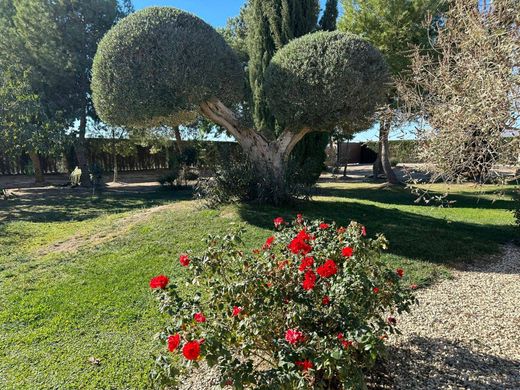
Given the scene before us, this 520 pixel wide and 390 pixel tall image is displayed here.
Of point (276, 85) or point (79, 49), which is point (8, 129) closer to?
point (79, 49)

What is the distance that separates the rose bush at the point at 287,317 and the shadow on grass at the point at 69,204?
25.9 ft

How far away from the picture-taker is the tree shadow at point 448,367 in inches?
96.7

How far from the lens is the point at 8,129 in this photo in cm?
1037

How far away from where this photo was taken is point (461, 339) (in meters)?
3.08

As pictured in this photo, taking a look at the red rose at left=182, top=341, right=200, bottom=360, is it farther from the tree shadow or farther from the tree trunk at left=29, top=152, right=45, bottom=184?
the tree trunk at left=29, top=152, right=45, bottom=184

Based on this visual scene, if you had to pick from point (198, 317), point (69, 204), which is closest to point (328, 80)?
point (198, 317)

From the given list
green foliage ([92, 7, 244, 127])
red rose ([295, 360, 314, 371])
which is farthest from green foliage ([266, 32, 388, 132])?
red rose ([295, 360, 314, 371])

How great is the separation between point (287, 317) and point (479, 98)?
268cm

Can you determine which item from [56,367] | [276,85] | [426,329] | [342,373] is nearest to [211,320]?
[342,373]

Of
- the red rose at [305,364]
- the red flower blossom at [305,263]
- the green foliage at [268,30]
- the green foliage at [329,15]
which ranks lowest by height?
the red rose at [305,364]

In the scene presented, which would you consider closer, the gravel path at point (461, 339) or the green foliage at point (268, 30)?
the gravel path at point (461, 339)

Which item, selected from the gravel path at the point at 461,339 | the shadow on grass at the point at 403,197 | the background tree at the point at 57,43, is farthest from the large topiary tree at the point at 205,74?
the background tree at the point at 57,43

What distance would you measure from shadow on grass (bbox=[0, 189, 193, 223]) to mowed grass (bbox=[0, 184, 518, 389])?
3.7 inches

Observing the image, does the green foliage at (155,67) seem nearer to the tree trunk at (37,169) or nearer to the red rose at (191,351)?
the red rose at (191,351)
